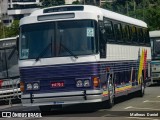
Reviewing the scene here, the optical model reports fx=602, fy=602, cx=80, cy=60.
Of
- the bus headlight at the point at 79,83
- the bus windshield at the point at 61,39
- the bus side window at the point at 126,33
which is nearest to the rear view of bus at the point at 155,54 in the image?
the bus side window at the point at 126,33

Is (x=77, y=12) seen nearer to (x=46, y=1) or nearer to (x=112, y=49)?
(x=112, y=49)

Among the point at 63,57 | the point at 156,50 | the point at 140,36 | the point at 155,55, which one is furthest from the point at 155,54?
the point at 63,57

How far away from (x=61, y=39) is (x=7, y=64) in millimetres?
11619

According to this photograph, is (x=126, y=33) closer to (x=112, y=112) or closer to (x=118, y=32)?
(x=118, y=32)

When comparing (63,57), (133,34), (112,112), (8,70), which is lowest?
(112,112)

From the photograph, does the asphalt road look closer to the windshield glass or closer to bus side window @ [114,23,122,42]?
bus side window @ [114,23,122,42]

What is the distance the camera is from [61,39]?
18.6 metres

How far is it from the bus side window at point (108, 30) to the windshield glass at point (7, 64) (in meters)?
9.46

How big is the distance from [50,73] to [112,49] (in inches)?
132

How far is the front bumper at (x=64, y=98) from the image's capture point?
723 inches

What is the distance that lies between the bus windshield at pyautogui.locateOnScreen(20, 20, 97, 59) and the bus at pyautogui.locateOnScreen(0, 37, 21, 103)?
10.4 meters

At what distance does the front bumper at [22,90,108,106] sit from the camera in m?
18.4

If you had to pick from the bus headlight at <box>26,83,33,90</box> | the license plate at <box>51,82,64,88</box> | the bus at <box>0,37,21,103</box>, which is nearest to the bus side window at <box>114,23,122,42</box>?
the license plate at <box>51,82,64,88</box>

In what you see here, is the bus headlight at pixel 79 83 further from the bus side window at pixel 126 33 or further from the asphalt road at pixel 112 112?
the bus side window at pixel 126 33
